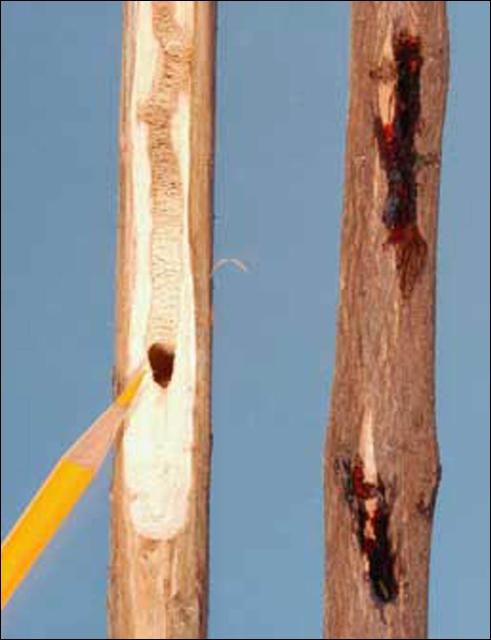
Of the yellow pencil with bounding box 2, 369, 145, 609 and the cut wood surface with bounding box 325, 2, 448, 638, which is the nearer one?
the yellow pencil with bounding box 2, 369, 145, 609

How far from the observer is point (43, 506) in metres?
1.89

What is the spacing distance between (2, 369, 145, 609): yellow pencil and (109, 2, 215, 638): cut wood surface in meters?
0.03

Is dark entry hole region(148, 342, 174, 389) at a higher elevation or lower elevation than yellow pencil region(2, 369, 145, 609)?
higher

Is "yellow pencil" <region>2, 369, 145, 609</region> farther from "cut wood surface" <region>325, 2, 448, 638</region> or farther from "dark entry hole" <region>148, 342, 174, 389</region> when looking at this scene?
"cut wood surface" <region>325, 2, 448, 638</region>

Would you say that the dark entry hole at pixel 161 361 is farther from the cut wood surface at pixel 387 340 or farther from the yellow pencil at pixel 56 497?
the cut wood surface at pixel 387 340

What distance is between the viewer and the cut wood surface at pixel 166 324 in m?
1.93

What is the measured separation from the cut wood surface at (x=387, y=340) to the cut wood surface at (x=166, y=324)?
197 mm

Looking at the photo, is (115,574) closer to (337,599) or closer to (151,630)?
(151,630)

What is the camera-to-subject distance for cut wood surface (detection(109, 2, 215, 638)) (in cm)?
193

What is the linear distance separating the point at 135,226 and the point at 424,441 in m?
0.43

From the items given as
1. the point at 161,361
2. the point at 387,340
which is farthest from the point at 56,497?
the point at 387,340

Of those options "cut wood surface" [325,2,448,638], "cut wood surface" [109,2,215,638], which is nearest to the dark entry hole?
"cut wood surface" [109,2,215,638]

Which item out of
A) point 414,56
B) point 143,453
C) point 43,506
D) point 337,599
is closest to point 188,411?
point 143,453

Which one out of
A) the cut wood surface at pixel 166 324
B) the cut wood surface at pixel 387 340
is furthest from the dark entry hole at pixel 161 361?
the cut wood surface at pixel 387 340
